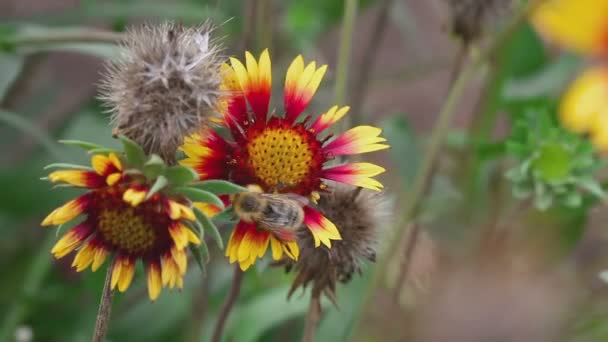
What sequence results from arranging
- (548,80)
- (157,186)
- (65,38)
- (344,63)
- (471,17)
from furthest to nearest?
(548,80) < (471,17) < (65,38) < (344,63) < (157,186)

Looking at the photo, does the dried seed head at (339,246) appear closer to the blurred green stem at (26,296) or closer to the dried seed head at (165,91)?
the dried seed head at (165,91)

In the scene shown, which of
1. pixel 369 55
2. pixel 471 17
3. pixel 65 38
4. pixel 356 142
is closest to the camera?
pixel 356 142

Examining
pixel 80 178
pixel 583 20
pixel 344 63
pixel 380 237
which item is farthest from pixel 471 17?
pixel 80 178

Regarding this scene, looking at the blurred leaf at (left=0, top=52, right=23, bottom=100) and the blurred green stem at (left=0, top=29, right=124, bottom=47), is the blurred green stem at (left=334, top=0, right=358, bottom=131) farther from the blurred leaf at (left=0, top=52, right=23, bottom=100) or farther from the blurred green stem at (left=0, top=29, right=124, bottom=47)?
the blurred leaf at (left=0, top=52, right=23, bottom=100)

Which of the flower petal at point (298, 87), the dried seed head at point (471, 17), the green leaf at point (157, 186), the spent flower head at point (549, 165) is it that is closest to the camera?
the green leaf at point (157, 186)

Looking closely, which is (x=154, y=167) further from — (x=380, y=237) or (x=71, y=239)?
(x=380, y=237)

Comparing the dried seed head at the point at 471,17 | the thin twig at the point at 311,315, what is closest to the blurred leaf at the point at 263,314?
the thin twig at the point at 311,315
